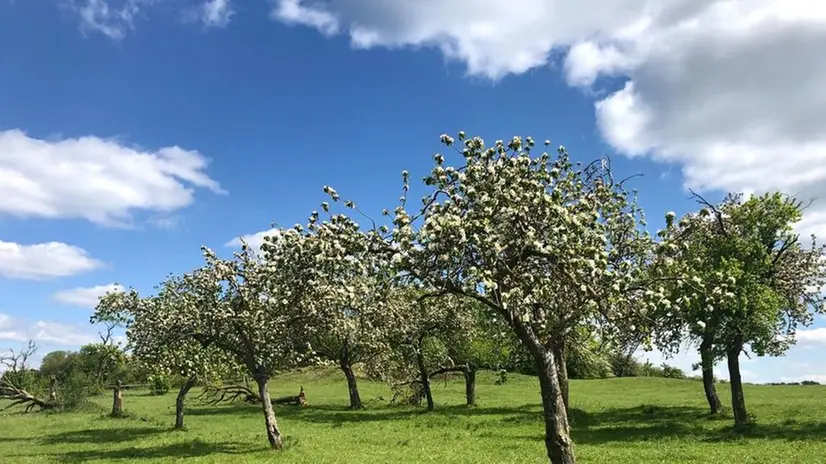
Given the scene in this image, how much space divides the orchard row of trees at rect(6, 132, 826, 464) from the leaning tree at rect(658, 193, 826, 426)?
115mm

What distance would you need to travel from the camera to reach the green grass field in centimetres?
2877

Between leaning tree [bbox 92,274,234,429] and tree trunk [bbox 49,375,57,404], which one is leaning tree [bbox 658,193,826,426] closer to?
leaning tree [bbox 92,274,234,429]

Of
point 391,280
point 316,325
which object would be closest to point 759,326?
point 316,325

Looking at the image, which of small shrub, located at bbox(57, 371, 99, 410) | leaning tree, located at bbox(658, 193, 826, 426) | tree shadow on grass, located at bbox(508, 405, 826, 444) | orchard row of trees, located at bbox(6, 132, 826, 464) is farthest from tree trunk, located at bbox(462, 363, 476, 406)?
small shrub, located at bbox(57, 371, 99, 410)

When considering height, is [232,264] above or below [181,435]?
above

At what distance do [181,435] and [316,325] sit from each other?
1595cm

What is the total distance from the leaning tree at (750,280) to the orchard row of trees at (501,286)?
0.11 metres

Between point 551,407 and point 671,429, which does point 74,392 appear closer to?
point 671,429

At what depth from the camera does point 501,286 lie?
672 inches

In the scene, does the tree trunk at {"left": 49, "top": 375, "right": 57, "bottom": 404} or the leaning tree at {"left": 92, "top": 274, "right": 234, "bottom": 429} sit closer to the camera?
the leaning tree at {"left": 92, "top": 274, "right": 234, "bottom": 429}

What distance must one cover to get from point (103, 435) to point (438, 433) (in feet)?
77.8

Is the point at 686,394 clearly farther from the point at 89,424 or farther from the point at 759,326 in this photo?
the point at 89,424

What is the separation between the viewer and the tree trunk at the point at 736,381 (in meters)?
37.0

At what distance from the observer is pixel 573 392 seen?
73.8 m
